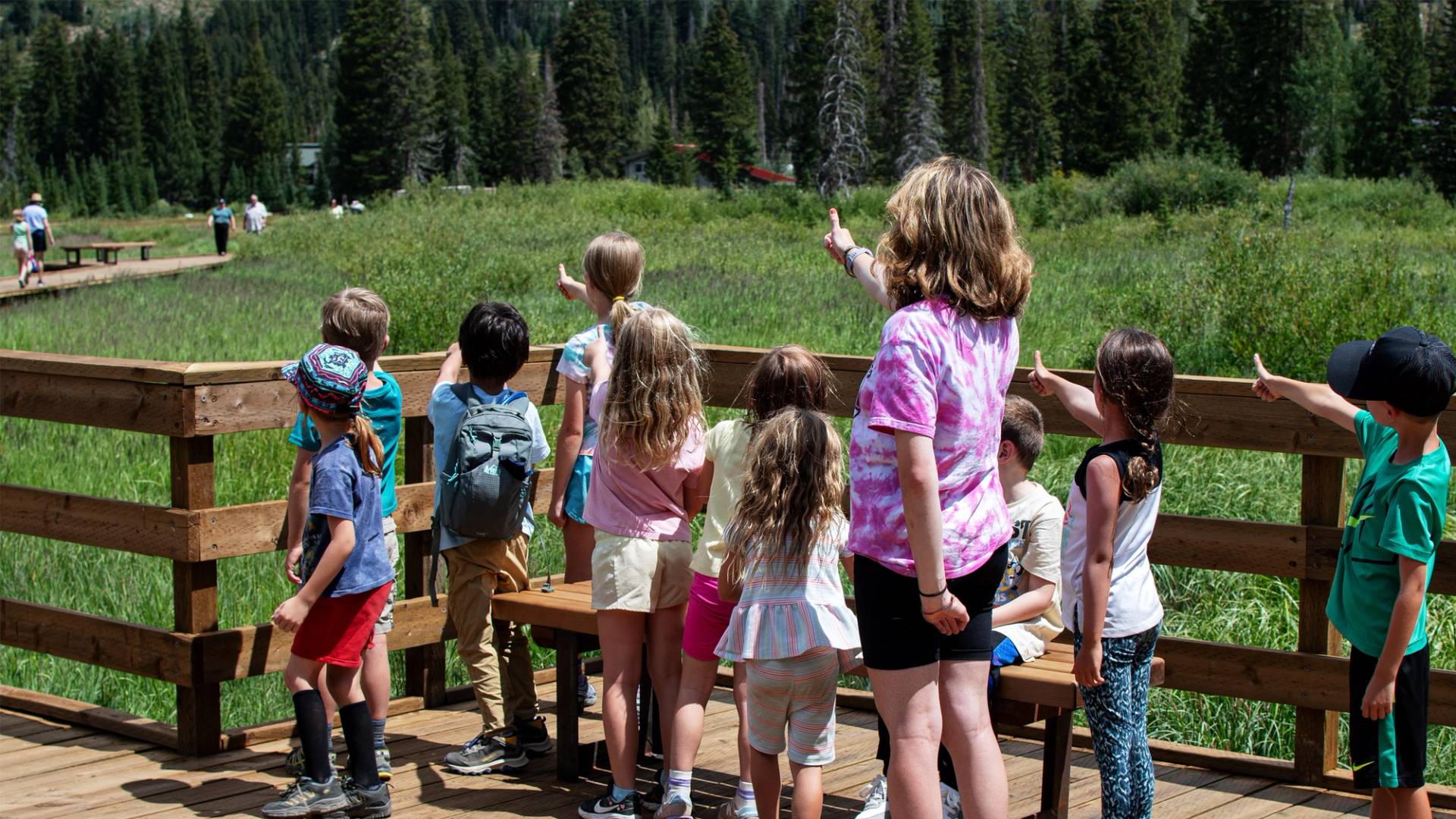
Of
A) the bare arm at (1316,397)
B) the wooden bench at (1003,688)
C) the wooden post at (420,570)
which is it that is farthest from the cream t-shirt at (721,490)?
the wooden post at (420,570)

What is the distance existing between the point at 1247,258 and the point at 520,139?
279 feet

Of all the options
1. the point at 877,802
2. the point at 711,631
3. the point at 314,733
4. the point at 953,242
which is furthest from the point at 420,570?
the point at 953,242

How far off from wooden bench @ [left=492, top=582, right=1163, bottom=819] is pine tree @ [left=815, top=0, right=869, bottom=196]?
4688cm

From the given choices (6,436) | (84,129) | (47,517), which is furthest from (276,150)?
(47,517)

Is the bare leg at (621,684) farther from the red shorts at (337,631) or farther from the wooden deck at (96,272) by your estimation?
the wooden deck at (96,272)

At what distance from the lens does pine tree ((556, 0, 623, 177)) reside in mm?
87000

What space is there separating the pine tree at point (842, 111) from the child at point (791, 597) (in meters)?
47.6

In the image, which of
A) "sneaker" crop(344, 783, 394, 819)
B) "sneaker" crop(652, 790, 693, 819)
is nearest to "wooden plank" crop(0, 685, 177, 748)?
"sneaker" crop(344, 783, 394, 819)

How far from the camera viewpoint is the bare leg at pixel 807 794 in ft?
11.4

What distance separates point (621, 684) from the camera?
12.7 ft

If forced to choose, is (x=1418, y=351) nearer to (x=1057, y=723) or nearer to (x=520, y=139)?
(x=1057, y=723)

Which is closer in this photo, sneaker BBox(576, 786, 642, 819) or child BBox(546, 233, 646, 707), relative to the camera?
sneaker BBox(576, 786, 642, 819)

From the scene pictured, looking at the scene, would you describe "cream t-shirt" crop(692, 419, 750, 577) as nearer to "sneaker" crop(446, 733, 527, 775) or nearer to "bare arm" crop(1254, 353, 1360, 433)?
"sneaker" crop(446, 733, 527, 775)

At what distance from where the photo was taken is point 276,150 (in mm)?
100500
